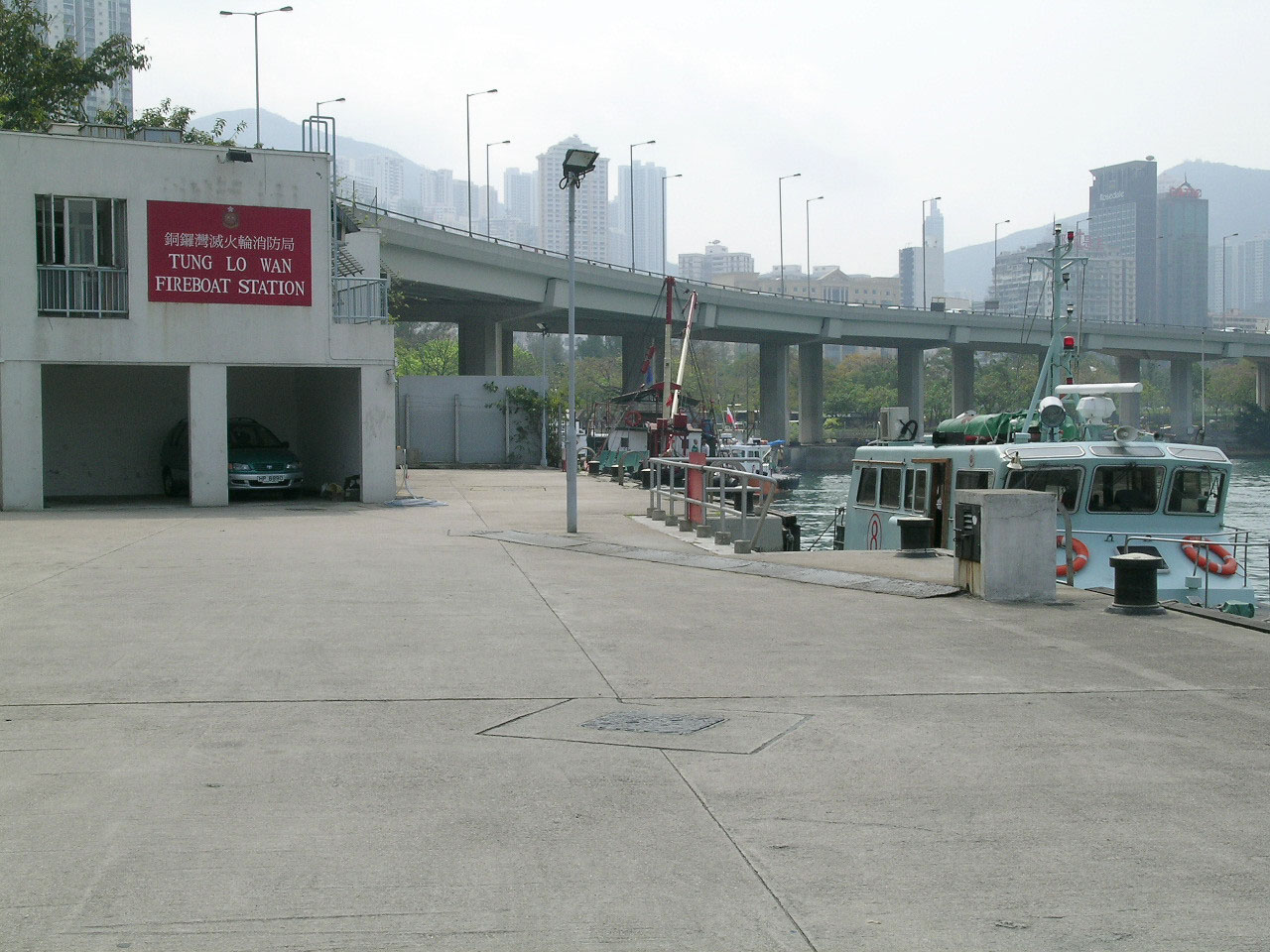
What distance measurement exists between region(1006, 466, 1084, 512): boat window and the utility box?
448 centimetres

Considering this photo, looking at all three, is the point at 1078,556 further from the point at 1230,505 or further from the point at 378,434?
the point at 1230,505

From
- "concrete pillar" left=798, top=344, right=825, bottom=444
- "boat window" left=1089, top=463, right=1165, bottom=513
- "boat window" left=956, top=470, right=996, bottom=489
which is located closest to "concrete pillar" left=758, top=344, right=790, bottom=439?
"concrete pillar" left=798, top=344, right=825, bottom=444

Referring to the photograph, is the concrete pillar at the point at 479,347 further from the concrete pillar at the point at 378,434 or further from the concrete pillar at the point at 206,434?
the concrete pillar at the point at 206,434

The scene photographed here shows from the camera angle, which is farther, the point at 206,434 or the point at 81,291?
the point at 206,434

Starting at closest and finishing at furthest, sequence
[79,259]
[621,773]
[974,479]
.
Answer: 1. [621,773]
2. [974,479]
3. [79,259]

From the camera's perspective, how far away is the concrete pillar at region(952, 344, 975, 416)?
229 ft

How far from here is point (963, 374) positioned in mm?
71875

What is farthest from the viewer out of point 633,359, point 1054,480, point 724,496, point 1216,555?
point 633,359

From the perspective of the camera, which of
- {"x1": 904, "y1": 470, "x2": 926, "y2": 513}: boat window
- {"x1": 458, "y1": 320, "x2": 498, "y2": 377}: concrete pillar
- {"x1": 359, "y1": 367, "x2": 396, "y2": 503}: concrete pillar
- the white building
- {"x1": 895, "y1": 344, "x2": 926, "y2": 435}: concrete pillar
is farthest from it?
{"x1": 895, "y1": 344, "x2": 926, "y2": 435}: concrete pillar

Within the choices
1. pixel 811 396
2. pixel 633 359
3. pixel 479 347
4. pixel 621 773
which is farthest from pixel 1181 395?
pixel 621 773

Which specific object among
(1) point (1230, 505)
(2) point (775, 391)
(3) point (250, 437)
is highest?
(2) point (775, 391)

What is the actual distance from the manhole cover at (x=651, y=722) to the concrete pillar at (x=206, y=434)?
18908 mm

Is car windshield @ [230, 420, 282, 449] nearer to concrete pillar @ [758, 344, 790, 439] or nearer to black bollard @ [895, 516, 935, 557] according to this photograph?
black bollard @ [895, 516, 935, 557]

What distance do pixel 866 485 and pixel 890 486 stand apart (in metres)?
0.92
